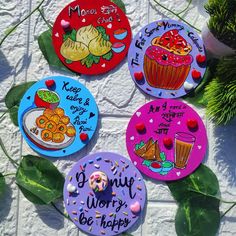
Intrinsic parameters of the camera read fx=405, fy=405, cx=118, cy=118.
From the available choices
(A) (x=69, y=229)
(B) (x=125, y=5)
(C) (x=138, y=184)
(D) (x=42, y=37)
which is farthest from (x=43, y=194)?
(B) (x=125, y=5)

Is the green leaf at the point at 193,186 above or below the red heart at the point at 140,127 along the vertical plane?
below

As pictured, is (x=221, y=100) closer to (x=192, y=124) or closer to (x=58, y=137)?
(x=192, y=124)

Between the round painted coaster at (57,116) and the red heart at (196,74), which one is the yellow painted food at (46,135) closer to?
the round painted coaster at (57,116)

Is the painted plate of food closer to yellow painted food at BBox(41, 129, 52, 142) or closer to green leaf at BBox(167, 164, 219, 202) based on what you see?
yellow painted food at BBox(41, 129, 52, 142)

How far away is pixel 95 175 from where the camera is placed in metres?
0.80

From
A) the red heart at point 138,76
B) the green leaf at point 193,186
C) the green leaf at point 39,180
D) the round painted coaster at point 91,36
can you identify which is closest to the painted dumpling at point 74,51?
the round painted coaster at point 91,36

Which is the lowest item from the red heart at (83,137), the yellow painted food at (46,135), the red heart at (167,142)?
the yellow painted food at (46,135)

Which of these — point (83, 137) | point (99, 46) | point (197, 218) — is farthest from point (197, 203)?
point (99, 46)

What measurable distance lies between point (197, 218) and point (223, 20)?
391 millimetres

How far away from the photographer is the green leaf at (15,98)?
2.74 feet

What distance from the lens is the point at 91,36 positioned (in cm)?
86

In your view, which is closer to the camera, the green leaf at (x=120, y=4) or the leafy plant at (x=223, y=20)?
the leafy plant at (x=223, y=20)

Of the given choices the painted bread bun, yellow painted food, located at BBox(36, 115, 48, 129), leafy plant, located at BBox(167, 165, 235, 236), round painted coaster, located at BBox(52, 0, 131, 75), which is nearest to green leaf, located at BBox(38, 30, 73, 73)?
round painted coaster, located at BBox(52, 0, 131, 75)

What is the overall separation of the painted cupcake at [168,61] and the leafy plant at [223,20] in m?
0.09
